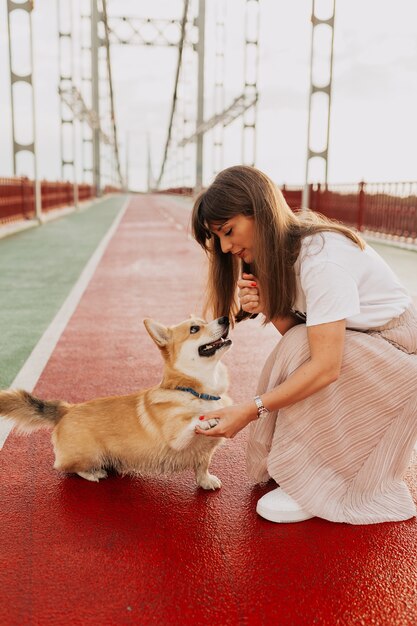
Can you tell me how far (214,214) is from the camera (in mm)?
2342

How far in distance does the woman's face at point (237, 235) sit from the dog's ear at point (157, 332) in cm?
42

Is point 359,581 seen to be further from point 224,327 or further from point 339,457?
point 224,327

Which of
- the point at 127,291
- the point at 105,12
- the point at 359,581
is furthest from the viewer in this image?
the point at 105,12

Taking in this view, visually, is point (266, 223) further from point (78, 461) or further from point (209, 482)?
point (78, 461)

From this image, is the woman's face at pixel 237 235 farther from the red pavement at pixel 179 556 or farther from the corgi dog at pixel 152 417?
the red pavement at pixel 179 556

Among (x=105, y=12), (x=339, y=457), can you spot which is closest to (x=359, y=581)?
(x=339, y=457)

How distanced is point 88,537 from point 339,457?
930 millimetres

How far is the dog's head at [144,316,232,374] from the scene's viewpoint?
265 cm

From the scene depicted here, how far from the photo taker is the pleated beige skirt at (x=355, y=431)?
2.38m

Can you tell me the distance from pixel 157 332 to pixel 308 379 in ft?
2.27

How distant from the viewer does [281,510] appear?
2.38 m

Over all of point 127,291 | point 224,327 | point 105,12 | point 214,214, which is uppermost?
point 105,12

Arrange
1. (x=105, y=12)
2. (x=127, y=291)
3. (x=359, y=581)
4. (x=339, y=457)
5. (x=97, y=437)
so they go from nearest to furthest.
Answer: (x=359, y=581) < (x=339, y=457) < (x=97, y=437) < (x=127, y=291) < (x=105, y=12)

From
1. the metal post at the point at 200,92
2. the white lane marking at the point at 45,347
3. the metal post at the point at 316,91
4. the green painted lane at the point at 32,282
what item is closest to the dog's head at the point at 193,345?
the white lane marking at the point at 45,347
